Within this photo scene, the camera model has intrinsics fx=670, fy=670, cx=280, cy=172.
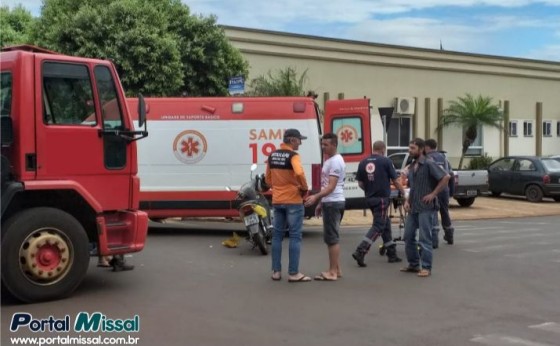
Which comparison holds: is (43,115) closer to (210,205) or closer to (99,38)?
(210,205)

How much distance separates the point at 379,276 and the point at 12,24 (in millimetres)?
20066

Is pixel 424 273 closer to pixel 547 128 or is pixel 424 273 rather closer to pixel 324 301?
pixel 324 301

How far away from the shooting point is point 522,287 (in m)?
8.30

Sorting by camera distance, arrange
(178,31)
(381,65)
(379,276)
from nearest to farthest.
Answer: (379,276) < (178,31) < (381,65)

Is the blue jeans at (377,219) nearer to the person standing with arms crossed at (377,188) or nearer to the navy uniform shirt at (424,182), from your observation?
the person standing with arms crossed at (377,188)

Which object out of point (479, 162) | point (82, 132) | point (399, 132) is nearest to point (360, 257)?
point (82, 132)

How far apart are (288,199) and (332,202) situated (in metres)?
0.65

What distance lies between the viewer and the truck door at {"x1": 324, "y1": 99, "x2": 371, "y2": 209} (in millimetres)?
13531

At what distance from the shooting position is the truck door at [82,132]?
23.5 ft

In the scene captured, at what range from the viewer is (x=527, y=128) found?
34.2 meters

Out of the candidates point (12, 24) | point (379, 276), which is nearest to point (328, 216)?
point (379, 276)

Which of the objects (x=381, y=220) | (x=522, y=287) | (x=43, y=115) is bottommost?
(x=522, y=287)

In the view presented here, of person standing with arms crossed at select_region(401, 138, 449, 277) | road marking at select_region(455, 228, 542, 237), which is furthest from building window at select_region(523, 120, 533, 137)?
person standing with arms crossed at select_region(401, 138, 449, 277)

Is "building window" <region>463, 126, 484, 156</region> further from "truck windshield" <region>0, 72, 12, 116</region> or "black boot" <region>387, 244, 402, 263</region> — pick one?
"truck windshield" <region>0, 72, 12, 116</region>
